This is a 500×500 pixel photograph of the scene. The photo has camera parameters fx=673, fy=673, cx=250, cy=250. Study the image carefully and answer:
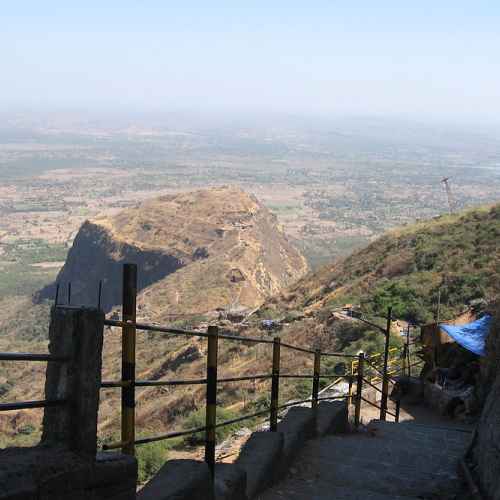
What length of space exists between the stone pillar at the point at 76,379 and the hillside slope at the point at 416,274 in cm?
2015

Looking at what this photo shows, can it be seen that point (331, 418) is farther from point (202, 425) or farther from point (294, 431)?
point (202, 425)

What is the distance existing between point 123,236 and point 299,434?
67.8m

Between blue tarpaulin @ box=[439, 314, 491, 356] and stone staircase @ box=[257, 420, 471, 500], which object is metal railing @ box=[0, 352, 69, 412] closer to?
stone staircase @ box=[257, 420, 471, 500]

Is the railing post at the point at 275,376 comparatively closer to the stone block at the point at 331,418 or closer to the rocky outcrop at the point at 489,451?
the stone block at the point at 331,418

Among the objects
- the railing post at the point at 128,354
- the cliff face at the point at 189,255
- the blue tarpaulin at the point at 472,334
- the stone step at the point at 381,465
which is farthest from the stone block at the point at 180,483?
the cliff face at the point at 189,255

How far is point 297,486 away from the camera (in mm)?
5680

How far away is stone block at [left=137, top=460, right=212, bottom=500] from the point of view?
12.0 feet

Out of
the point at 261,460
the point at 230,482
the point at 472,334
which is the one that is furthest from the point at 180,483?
the point at 472,334

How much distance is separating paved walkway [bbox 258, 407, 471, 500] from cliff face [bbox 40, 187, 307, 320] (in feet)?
132

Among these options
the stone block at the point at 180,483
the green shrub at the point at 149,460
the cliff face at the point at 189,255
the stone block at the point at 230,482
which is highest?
the stone block at the point at 180,483

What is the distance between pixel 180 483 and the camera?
3.79 m

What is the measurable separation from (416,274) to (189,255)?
1444 inches

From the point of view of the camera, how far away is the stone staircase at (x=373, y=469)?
5.59 meters

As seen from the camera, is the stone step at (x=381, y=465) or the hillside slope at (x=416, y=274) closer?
the stone step at (x=381, y=465)
